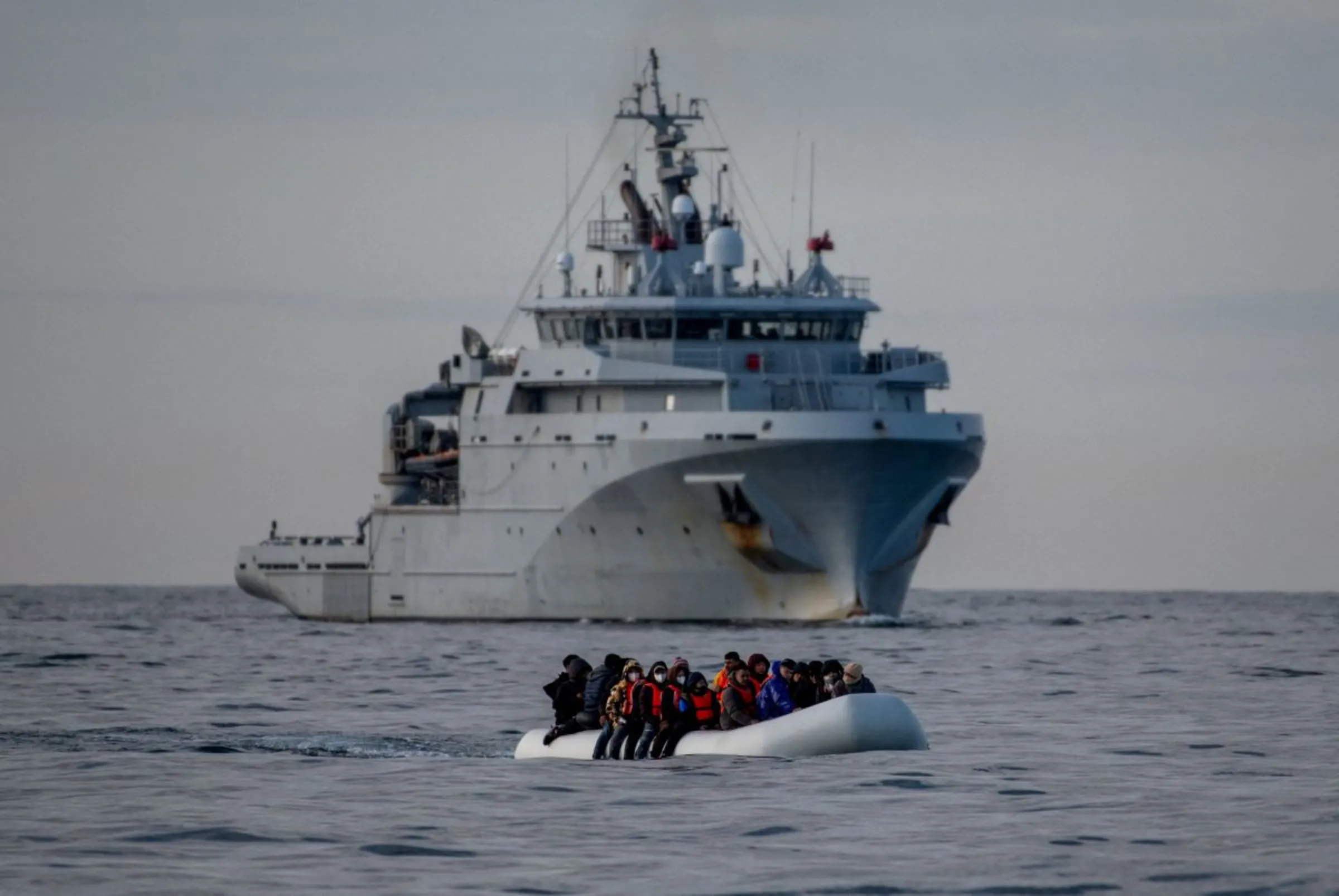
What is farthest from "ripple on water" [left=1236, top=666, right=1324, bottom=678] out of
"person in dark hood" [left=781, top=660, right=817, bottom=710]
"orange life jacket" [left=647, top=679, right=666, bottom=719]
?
"orange life jacket" [left=647, top=679, right=666, bottom=719]

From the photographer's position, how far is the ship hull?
75125 mm

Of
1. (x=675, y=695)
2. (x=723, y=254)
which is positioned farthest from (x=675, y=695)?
(x=723, y=254)

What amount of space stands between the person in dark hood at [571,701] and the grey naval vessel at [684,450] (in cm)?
3376

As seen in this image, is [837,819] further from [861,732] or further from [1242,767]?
[1242,767]

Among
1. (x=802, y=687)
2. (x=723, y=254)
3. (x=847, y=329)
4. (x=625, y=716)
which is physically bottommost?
(x=625, y=716)

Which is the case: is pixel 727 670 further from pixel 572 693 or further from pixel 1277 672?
pixel 1277 672

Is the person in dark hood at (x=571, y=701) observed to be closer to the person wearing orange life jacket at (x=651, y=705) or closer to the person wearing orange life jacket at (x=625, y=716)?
the person wearing orange life jacket at (x=625, y=716)

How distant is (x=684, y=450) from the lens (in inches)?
2963

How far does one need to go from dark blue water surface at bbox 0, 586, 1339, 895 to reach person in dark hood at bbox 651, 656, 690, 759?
550 millimetres

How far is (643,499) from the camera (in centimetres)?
7700

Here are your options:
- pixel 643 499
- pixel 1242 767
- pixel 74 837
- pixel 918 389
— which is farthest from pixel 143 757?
pixel 918 389

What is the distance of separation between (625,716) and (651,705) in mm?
395

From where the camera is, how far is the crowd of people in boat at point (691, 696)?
39.3m

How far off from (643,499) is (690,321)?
20.3ft
